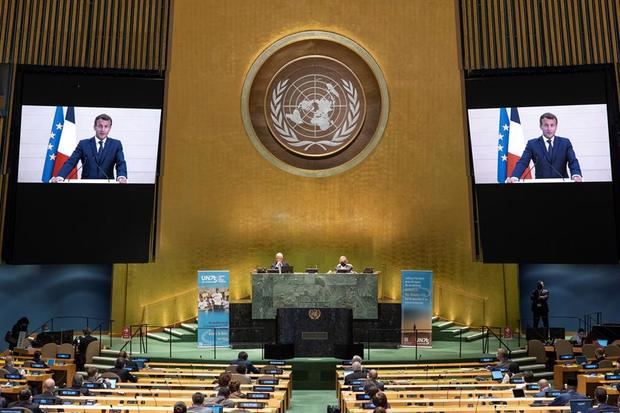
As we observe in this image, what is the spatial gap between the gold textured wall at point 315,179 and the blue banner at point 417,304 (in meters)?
2.64

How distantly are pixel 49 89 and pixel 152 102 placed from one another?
7.38 ft

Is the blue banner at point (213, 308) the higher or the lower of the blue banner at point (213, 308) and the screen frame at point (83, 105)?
the lower

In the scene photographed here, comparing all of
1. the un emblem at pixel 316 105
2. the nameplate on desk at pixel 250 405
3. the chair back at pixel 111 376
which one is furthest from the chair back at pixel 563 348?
the chair back at pixel 111 376

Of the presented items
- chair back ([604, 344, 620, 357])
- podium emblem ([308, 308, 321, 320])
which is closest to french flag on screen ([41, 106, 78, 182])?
podium emblem ([308, 308, 321, 320])

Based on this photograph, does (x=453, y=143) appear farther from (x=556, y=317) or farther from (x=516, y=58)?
(x=556, y=317)

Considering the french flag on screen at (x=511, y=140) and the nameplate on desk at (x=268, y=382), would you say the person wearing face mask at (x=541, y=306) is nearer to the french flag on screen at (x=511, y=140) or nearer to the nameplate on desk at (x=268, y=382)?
the french flag on screen at (x=511, y=140)

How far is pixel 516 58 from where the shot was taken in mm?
17469

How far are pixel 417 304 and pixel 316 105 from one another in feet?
19.4

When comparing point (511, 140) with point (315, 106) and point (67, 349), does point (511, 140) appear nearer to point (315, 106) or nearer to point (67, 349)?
Answer: point (315, 106)

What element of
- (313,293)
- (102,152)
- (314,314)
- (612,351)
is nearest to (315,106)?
(102,152)

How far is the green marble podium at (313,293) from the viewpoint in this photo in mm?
15641

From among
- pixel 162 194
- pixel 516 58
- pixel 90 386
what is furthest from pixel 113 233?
pixel 516 58

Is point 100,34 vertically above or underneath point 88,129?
above

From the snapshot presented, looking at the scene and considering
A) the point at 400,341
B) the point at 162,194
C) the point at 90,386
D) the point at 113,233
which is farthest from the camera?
the point at 162,194
